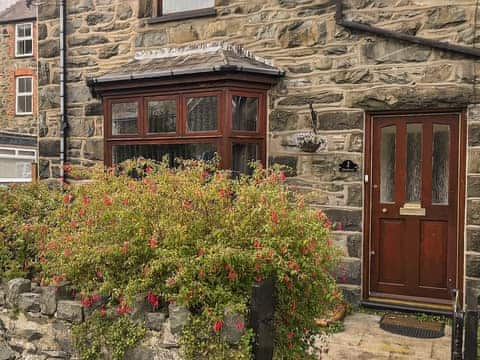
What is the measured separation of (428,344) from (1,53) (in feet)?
70.3

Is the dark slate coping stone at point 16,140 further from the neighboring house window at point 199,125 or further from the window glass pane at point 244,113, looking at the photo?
the window glass pane at point 244,113

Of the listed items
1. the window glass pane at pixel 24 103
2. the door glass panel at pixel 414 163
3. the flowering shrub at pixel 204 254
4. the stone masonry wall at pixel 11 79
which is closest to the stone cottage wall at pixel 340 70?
the door glass panel at pixel 414 163

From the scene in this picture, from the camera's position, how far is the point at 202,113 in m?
6.04

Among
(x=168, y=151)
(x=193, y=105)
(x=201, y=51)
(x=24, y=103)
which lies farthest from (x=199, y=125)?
(x=24, y=103)

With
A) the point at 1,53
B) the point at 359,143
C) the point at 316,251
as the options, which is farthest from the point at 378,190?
the point at 1,53

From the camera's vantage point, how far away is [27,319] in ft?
12.2

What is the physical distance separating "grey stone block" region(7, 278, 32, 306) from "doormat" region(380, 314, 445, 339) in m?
3.40

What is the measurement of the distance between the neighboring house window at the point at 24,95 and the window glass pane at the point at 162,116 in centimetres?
1596

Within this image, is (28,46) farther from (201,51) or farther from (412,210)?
(412,210)

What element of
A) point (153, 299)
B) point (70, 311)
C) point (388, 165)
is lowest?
point (70, 311)

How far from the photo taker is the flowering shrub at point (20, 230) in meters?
4.16

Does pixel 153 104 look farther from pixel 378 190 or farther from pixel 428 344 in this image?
pixel 428 344

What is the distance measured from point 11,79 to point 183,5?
16615 mm

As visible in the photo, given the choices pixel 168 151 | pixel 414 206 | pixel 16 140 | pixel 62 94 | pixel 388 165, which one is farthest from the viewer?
pixel 16 140
